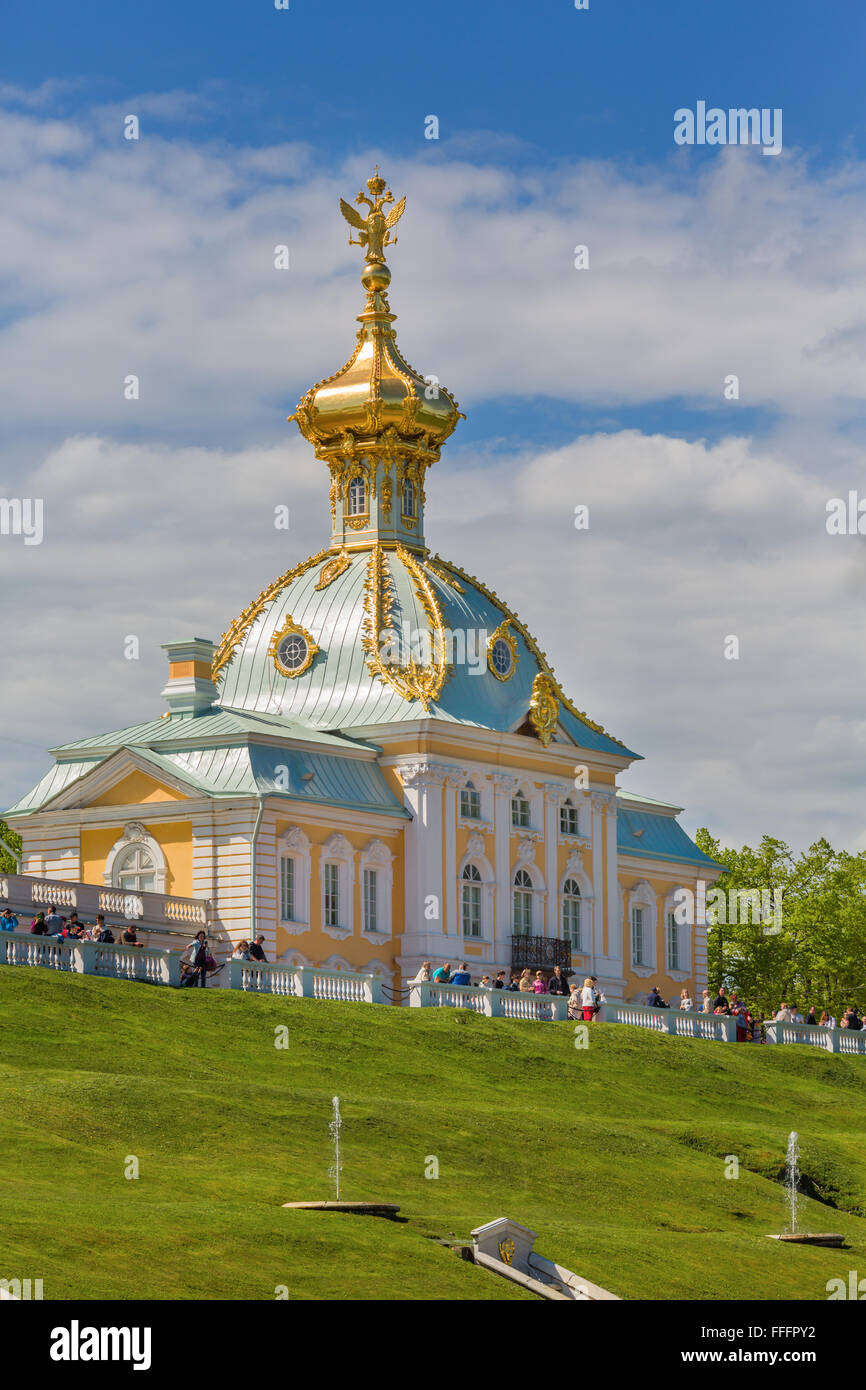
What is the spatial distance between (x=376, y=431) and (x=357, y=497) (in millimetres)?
1775

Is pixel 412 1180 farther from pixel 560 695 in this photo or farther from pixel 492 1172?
pixel 560 695

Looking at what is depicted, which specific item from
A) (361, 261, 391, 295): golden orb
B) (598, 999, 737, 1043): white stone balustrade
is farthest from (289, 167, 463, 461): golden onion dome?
(598, 999, 737, 1043): white stone balustrade

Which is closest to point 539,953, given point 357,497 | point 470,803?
point 470,803

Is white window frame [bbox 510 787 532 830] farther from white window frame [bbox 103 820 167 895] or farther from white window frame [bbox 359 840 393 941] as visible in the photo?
white window frame [bbox 103 820 167 895]

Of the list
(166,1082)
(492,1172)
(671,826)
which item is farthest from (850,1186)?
(671,826)

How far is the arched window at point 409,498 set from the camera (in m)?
68.1

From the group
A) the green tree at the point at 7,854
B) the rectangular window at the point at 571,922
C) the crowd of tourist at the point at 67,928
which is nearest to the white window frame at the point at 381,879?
the rectangular window at the point at 571,922

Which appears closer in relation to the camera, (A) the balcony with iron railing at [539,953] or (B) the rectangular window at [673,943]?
(A) the balcony with iron railing at [539,953]

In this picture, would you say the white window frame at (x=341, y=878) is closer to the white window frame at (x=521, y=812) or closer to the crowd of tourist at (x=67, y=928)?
the white window frame at (x=521, y=812)

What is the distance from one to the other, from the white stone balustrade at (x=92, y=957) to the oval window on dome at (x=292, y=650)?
22.6 meters

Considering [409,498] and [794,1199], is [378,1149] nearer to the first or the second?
[794,1199]

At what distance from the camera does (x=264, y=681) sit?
6481cm

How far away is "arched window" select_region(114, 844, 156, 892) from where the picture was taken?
186 feet
